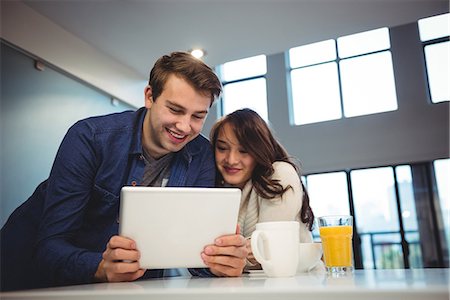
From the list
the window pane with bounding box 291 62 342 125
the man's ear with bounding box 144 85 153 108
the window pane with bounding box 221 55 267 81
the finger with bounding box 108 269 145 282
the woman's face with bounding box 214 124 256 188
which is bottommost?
the finger with bounding box 108 269 145 282

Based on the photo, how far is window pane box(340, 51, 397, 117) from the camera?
5676 millimetres

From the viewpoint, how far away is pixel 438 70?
552 centimetres

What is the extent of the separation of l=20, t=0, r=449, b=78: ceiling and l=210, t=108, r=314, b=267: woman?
1518 millimetres

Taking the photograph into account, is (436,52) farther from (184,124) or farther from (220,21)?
(184,124)

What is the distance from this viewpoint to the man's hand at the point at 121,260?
0.79 metres

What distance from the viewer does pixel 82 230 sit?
3.92ft

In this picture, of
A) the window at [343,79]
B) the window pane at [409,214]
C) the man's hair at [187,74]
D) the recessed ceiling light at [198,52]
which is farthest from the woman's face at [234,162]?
the window at [343,79]

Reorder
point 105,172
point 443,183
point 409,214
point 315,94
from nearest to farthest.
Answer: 1. point 105,172
2. point 443,183
3. point 409,214
4. point 315,94

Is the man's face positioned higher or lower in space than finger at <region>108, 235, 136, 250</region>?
higher

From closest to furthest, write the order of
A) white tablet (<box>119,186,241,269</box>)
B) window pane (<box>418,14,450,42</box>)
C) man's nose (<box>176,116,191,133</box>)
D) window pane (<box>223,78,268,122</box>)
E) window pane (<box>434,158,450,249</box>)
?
1. white tablet (<box>119,186,241,269</box>)
2. man's nose (<box>176,116,191,133</box>)
3. window pane (<box>434,158,450,249</box>)
4. window pane (<box>418,14,450,42</box>)
5. window pane (<box>223,78,268,122</box>)

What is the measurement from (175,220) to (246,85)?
5951mm

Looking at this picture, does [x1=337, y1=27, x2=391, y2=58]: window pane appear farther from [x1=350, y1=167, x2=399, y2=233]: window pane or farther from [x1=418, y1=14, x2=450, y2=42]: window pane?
[x1=350, y1=167, x2=399, y2=233]: window pane

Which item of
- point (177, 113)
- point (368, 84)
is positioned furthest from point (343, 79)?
point (177, 113)

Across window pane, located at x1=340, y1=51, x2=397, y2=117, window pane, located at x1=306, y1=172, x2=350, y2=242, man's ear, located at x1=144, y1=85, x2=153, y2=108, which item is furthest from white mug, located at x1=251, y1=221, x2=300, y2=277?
window pane, located at x1=340, y1=51, x2=397, y2=117
